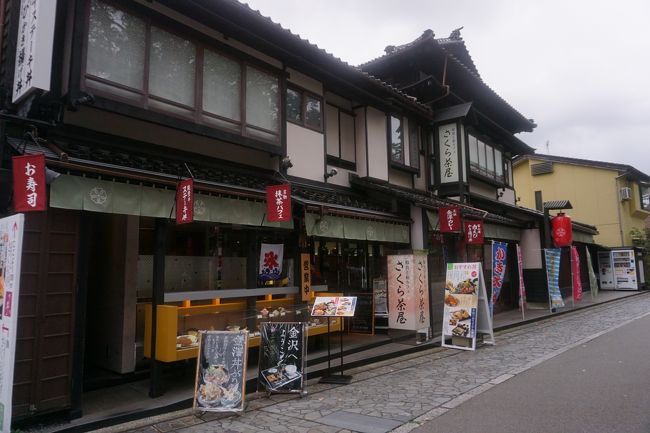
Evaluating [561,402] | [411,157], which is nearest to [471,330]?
[561,402]

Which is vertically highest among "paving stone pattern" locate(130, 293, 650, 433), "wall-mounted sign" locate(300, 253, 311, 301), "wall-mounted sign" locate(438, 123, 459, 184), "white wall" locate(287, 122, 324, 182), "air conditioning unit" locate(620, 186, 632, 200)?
"air conditioning unit" locate(620, 186, 632, 200)

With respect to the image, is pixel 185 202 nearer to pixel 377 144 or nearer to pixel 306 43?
pixel 306 43

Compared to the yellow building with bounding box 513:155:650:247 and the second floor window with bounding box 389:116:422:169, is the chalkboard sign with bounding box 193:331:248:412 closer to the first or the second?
the second floor window with bounding box 389:116:422:169

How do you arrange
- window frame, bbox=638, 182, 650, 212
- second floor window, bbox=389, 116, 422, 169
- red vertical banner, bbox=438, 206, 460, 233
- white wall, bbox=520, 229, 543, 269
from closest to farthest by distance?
red vertical banner, bbox=438, 206, 460, 233
second floor window, bbox=389, 116, 422, 169
white wall, bbox=520, 229, 543, 269
window frame, bbox=638, 182, 650, 212

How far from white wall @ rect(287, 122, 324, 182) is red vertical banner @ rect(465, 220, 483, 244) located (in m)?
5.36

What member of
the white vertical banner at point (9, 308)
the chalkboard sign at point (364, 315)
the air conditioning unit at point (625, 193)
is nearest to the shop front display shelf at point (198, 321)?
the chalkboard sign at point (364, 315)

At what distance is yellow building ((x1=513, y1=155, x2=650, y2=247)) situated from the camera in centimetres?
3381

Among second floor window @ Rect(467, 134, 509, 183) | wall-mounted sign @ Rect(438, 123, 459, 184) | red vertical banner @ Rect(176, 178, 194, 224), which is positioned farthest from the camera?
second floor window @ Rect(467, 134, 509, 183)

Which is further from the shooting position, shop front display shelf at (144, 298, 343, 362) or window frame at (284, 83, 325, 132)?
window frame at (284, 83, 325, 132)

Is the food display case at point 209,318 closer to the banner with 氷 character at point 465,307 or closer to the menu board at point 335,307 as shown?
the menu board at point 335,307

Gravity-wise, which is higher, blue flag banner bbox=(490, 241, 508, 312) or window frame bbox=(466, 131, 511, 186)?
window frame bbox=(466, 131, 511, 186)

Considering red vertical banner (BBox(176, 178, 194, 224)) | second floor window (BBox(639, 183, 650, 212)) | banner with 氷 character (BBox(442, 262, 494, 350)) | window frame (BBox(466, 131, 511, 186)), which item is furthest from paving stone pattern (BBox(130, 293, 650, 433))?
second floor window (BBox(639, 183, 650, 212))

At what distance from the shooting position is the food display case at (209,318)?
7871 millimetres

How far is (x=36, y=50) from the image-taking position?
260 inches
